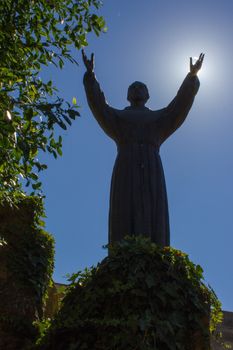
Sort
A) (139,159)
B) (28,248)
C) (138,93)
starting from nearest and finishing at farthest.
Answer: (28,248), (139,159), (138,93)

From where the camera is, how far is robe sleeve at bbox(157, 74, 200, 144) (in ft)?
28.1

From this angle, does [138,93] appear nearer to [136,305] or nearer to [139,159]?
[139,159]

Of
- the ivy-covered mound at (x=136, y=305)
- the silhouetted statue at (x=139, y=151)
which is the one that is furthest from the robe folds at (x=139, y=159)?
the ivy-covered mound at (x=136, y=305)

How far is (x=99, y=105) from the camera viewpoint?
343 inches

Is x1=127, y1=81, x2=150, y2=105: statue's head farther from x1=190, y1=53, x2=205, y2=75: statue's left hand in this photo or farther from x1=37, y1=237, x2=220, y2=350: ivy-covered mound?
x1=37, y1=237, x2=220, y2=350: ivy-covered mound

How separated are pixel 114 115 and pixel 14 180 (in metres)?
2.75

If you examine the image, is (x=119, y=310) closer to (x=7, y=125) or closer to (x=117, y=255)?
(x=117, y=255)

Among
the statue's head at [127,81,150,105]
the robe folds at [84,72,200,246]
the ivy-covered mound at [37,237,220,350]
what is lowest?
the ivy-covered mound at [37,237,220,350]

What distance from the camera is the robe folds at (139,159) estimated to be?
25.1 ft

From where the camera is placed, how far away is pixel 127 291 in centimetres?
535

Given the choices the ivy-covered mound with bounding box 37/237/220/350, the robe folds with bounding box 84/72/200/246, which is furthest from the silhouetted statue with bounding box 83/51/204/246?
the ivy-covered mound with bounding box 37/237/220/350

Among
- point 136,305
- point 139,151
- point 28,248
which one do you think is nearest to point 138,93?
point 139,151

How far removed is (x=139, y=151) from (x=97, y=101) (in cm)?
108

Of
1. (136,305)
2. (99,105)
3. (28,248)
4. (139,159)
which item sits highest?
(99,105)
